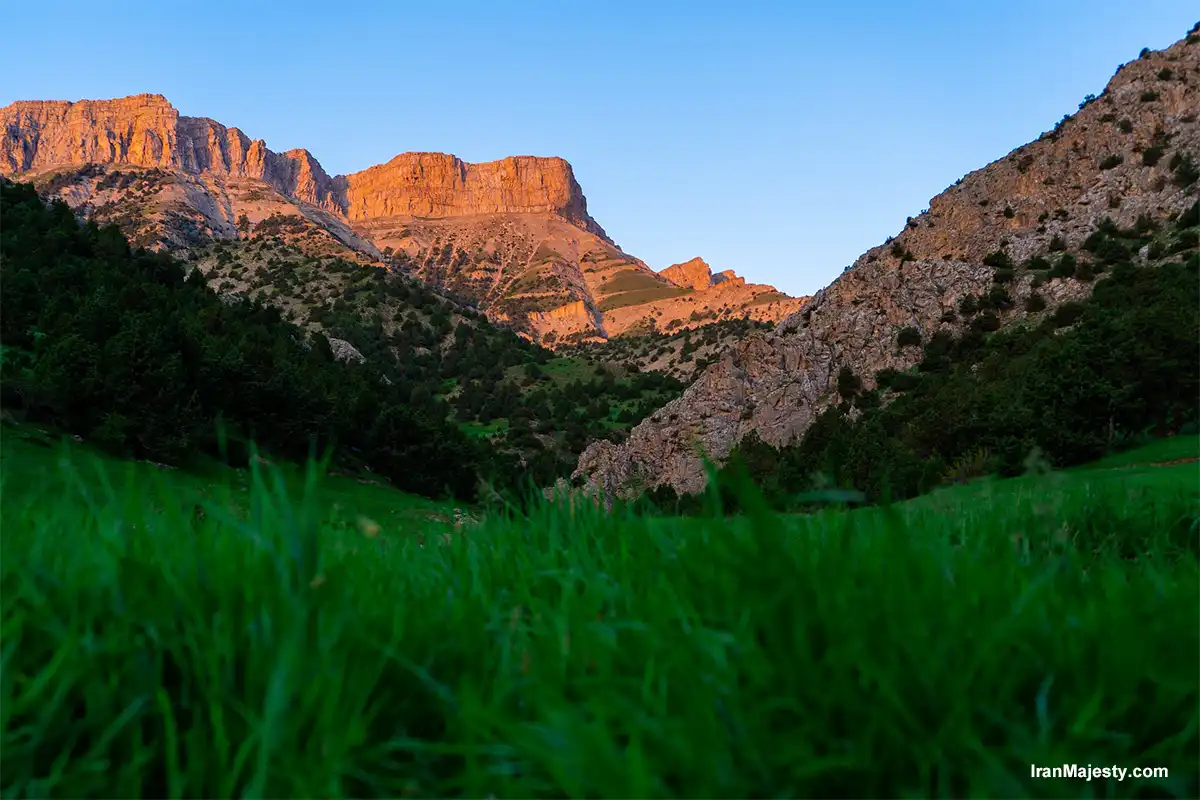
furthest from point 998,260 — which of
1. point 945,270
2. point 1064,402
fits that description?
point 1064,402

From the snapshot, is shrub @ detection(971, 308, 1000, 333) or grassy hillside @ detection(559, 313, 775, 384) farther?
grassy hillside @ detection(559, 313, 775, 384)

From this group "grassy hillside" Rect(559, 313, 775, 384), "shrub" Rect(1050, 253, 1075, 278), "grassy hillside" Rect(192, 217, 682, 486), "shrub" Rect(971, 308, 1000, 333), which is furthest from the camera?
"grassy hillside" Rect(559, 313, 775, 384)

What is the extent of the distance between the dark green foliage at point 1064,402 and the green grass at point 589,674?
37.7ft

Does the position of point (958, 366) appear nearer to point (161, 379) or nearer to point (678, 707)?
point (161, 379)

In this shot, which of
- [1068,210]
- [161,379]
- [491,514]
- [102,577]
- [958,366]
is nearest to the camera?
[102,577]

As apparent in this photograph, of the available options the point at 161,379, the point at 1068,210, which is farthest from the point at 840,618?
the point at 1068,210

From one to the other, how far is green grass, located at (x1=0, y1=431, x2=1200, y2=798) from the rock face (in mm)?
33332

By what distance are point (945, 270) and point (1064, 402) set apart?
24.1 m

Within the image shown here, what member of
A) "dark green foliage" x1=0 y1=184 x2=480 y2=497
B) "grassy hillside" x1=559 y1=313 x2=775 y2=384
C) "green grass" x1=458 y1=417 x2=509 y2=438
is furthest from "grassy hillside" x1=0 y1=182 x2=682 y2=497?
"grassy hillside" x1=559 y1=313 x2=775 y2=384

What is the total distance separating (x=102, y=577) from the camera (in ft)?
6.98

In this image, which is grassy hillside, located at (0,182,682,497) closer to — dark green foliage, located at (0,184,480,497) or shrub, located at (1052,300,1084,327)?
dark green foliage, located at (0,184,480,497)

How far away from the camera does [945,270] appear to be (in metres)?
41.1

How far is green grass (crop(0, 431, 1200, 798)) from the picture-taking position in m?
1.56

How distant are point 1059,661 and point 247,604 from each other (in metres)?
1.92
